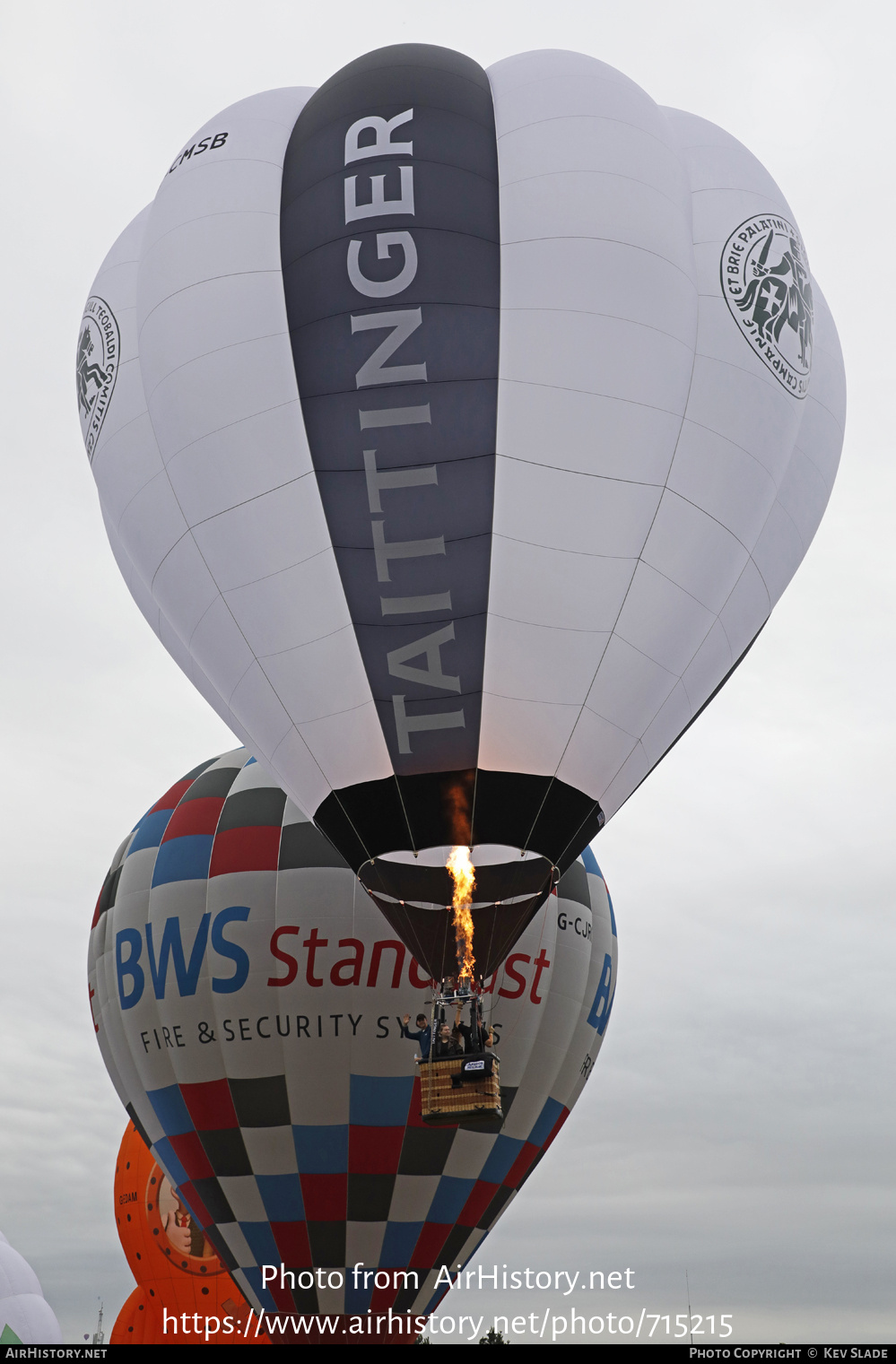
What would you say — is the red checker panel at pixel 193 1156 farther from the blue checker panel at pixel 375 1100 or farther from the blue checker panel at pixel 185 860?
the blue checker panel at pixel 185 860

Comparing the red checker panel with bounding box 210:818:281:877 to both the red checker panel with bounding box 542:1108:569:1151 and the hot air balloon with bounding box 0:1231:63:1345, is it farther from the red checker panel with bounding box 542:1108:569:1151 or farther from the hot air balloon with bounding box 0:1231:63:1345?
the hot air balloon with bounding box 0:1231:63:1345

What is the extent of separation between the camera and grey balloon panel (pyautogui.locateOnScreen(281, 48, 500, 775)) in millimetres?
9477

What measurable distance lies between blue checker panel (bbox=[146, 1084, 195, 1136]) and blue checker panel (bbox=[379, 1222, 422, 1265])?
2.12 m

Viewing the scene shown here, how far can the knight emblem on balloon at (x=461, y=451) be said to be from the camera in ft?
31.2

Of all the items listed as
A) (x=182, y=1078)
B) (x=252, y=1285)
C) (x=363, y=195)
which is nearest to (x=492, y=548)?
(x=363, y=195)

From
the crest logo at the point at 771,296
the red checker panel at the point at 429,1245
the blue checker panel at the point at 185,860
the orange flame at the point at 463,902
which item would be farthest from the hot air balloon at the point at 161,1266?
the crest logo at the point at 771,296

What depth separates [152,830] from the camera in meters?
14.4

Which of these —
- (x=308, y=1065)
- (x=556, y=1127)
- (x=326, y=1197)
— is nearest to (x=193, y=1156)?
(x=326, y=1197)

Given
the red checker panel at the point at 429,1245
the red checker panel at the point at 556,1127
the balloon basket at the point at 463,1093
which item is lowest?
the red checker panel at the point at 429,1245

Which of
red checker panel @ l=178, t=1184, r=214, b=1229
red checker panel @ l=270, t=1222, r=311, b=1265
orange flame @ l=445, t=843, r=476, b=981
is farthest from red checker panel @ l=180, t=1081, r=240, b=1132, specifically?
orange flame @ l=445, t=843, r=476, b=981

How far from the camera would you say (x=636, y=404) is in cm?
980

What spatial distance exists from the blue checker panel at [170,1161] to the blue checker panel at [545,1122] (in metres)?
3.42

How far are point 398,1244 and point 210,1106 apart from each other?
2169mm
